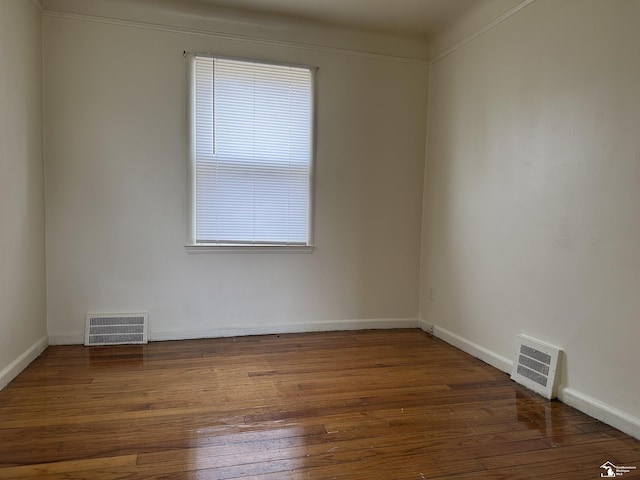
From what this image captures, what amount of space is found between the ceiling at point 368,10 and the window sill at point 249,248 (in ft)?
6.31

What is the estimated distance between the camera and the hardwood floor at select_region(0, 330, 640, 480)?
1731 millimetres

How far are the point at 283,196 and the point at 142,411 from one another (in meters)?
2.01

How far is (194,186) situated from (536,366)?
9.11 feet

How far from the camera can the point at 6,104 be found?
2.51 metres

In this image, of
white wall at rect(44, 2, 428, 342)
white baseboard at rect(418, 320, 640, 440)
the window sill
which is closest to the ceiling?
white wall at rect(44, 2, 428, 342)

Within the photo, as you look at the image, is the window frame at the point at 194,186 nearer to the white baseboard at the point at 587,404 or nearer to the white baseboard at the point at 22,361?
the white baseboard at the point at 22,361

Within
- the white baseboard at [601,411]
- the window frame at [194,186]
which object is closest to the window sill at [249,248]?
the window frame at [194,186]

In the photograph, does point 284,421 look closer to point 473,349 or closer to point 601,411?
point 601,411

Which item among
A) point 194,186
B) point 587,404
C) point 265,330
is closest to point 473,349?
point 587,404

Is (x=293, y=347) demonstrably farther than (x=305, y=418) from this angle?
Yes

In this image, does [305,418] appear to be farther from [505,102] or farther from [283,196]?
[505,102]

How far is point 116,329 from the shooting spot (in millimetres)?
3299

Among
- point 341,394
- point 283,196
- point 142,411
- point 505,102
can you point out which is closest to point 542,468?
point 341,394

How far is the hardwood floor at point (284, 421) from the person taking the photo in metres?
1.73
